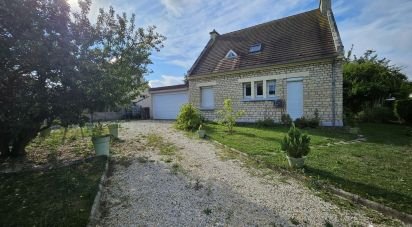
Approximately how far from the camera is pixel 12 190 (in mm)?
4691

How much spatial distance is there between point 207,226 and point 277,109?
444 inches

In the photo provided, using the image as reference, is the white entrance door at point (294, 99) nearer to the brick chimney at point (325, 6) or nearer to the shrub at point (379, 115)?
the brick chimney at point (325, 6)

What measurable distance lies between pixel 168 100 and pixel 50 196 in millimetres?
16457

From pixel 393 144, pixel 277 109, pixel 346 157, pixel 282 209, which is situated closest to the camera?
pixel 282 209

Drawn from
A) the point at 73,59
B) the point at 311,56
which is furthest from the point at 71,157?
the point at 311,56

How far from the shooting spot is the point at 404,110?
14539 millimetres

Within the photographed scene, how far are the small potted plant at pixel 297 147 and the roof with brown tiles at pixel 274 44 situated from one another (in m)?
8.03

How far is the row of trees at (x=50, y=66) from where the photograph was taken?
5172 millimetres

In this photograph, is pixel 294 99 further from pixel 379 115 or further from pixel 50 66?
pixel 50 66

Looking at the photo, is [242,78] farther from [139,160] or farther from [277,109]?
[139,160]

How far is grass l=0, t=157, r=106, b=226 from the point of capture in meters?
3.52

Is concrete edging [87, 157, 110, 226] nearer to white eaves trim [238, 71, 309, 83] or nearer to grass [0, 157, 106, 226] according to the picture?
grass [0, 157, 106, 226]

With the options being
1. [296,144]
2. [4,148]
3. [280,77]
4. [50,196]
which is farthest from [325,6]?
[4,148]

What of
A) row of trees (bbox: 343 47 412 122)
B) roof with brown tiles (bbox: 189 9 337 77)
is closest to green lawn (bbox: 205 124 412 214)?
roof with brown tiles (bbox: 189 9 337 77)
